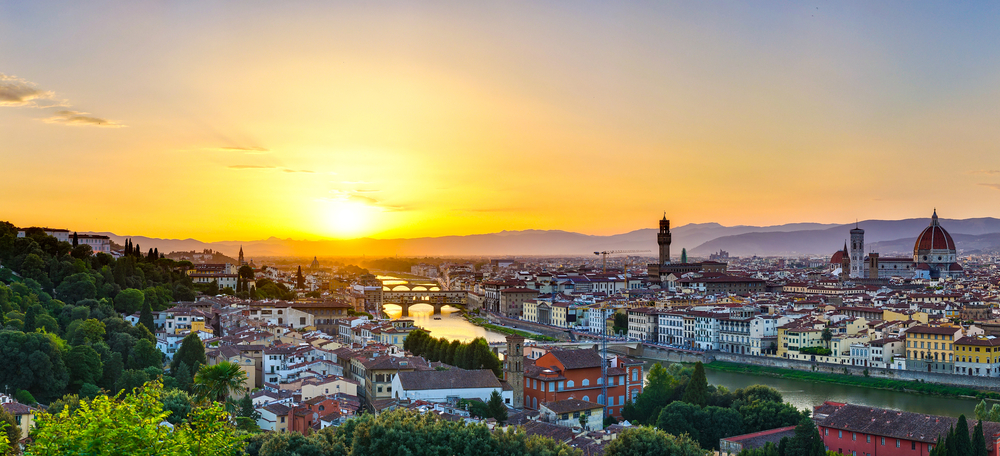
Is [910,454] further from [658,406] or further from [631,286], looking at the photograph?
[631,286]

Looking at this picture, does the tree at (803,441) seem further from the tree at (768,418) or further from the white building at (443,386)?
the white building at (443,386)

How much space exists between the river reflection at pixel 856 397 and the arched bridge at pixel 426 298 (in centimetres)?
2934

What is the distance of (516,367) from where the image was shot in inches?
662

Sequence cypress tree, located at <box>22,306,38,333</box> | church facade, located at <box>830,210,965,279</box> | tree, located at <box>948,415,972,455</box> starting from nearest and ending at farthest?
tree, located at <box>948,415,972,455</box>, cypress tree, located at <box>22,306,38,333</box>, church facade, located at <box>830,210,965,279</box>

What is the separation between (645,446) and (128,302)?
19.4 meters

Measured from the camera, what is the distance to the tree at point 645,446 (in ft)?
33.6

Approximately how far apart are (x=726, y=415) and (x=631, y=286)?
42769 millimetres

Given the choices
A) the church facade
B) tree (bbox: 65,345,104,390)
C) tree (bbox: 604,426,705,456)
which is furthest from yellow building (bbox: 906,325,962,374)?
the church facade

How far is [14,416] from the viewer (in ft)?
36.5

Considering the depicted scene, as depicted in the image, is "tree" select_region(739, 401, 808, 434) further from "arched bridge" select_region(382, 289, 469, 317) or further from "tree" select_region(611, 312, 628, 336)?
"arched bridge" select_region(382, 289, 469, 317)

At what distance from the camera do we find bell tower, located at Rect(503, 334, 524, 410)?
54.7ft

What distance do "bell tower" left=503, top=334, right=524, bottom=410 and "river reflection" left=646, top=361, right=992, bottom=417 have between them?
6.60 meters

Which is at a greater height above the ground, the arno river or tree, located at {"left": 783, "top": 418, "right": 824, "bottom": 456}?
tree, located at {"left": 783, "top": 418, "right": 824, "bottom": 456}

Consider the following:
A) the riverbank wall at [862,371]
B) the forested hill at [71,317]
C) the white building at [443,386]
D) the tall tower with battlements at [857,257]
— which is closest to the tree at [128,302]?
the forested hill at [71,317]
